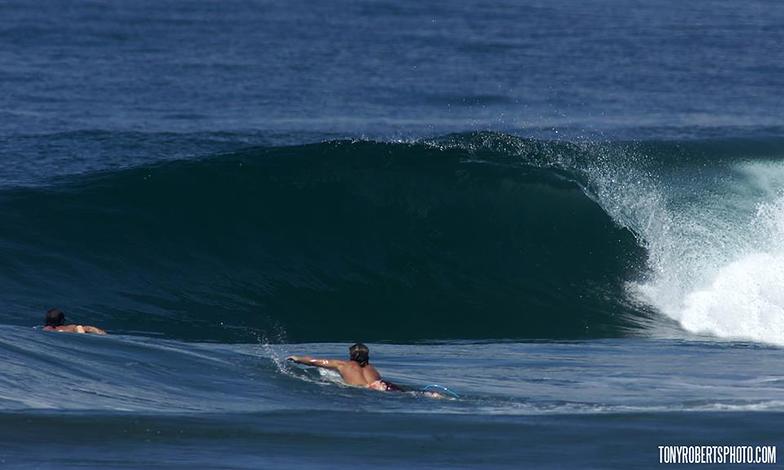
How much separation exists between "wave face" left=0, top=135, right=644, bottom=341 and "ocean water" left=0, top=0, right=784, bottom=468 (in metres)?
0.06

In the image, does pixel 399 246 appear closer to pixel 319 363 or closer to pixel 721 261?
pixel 721 261

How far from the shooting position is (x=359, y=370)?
1432 centimetres

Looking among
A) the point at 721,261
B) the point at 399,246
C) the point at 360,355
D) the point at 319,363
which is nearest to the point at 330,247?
the point at 399,246

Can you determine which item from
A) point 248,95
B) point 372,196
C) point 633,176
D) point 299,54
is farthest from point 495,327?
point 299,54

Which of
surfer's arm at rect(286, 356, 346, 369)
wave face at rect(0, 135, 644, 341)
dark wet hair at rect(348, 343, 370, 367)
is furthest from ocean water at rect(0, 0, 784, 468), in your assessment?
dark wet hair at rect(348, 343, 370, 367)

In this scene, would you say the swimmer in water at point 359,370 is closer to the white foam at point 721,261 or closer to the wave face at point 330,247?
the wave face at point 330,247

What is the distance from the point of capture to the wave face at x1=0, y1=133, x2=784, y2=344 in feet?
68.7

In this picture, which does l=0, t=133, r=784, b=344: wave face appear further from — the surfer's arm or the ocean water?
the surfer's arm

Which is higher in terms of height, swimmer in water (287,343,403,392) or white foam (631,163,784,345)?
white foam (631,163,784,345)

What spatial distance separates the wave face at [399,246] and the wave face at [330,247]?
4 cm

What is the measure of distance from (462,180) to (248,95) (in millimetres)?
13702

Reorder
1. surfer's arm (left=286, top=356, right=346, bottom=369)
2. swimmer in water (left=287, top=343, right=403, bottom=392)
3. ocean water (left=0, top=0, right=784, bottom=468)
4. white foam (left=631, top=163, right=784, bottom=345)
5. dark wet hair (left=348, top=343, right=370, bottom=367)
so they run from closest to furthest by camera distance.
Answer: ocean water (left=0, top=0, right=784, bottom=468), swimmer in water (left=287, top=343, right=403, bottom=392), dark wet hair (left=348, top=343, right=370, bottom=367), surfer's arm (left=286, top=356, right=346, bottom=369), white foam (left=631, top=163, right=784, bottom=345)

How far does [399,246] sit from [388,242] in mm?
217

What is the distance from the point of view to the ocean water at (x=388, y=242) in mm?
12195
